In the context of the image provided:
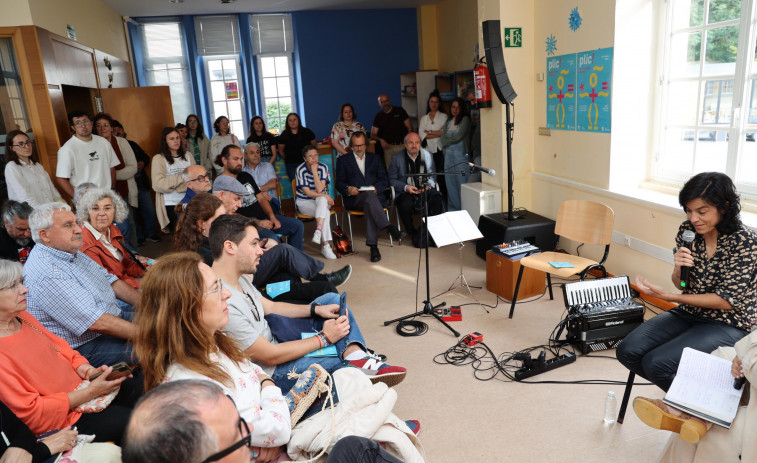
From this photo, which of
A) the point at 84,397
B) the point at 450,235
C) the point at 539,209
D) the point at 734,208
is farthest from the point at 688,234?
the point at 539,209

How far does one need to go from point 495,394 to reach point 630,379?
2.33ft

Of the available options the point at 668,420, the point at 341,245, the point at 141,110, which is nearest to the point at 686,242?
the point at 668,420

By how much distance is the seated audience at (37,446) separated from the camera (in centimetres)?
160

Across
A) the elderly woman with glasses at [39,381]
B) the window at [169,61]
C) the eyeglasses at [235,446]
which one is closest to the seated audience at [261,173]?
the elderly woman with glasses at [39,381]

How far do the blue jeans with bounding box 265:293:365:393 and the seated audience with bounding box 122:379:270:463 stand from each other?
119cm

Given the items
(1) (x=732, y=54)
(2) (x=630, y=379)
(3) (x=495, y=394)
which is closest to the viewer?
(2) (x=630, y=379)

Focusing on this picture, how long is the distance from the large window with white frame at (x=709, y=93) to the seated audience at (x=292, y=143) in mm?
4471

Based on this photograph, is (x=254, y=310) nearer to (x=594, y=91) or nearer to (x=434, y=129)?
(x=594, y=91)

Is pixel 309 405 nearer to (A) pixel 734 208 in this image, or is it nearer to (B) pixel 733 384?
(B) pixel 733 384

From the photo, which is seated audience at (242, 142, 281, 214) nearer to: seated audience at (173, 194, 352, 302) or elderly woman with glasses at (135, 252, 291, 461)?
seated audience at (173, 194, 352, 302)

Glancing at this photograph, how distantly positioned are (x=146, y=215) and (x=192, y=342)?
5385mm

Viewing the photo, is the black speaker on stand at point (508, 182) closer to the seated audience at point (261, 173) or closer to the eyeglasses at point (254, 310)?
the seated audience at point (261, 173)

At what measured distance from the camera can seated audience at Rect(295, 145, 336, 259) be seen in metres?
5.66

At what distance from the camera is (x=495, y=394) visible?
291cm
